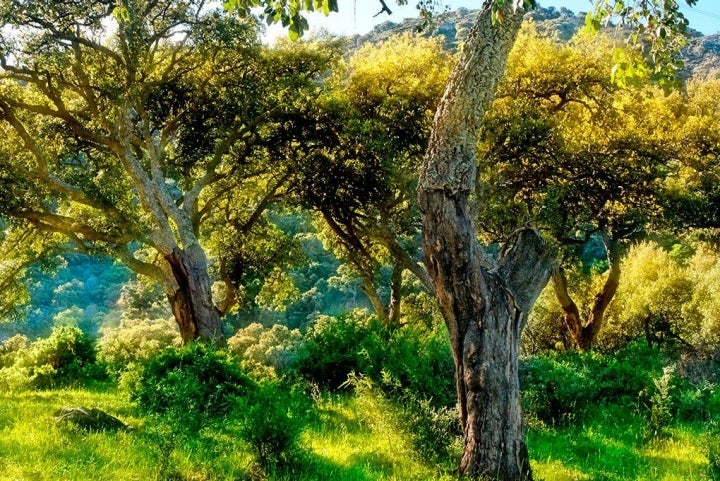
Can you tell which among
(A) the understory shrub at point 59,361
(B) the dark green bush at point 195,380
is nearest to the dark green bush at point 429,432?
(B) the dark green bush at point 195,380

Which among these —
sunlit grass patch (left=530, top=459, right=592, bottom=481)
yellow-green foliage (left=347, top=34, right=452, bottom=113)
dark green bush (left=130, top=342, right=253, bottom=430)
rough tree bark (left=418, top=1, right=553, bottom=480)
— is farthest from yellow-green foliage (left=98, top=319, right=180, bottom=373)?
yellow-green foliage (left=347, top=34, right=452, bottom=113)

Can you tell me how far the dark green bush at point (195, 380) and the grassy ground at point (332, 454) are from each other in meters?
0.58

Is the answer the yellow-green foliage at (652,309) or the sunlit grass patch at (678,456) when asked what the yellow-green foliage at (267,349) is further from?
the yellow-green foliage at (652,309)

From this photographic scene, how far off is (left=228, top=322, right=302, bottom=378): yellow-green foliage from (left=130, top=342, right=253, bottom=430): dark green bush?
1.69 metres

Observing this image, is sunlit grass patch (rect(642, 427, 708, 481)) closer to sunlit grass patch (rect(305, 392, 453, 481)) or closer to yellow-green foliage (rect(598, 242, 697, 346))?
sunlit grass patch (rect(305, 392, 453, 481))

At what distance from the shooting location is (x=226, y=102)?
16328 mm

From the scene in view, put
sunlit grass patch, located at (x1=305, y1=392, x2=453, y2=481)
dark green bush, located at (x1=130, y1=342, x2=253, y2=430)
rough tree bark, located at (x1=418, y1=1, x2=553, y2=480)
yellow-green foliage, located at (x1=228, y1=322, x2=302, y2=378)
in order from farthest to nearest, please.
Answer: yellow-green foliage, located at (x1=228, y1=322, x2=302, y2=378), dark green bush, located at (x1=130, y1=342, x2=253, y2=430), sunlit grass patch, located at (x1=305, y1=392, x2=453, y2=481), rough tree bark, located at (x1=418, y1=1, x2=553, y2=480)

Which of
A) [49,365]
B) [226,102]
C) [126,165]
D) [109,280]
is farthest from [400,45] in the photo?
[109,280]

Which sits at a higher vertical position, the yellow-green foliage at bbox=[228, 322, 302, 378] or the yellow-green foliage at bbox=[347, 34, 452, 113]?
the yellow-green foliage at bbox=[347, 34, 452, 113]

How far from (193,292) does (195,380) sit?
6.09 m

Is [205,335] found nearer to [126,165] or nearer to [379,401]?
[126,165]

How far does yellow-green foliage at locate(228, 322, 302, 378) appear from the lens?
13828 mm

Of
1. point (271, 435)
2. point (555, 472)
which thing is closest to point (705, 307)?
point (555, 472)

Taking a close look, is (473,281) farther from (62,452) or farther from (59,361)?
(59,361)
